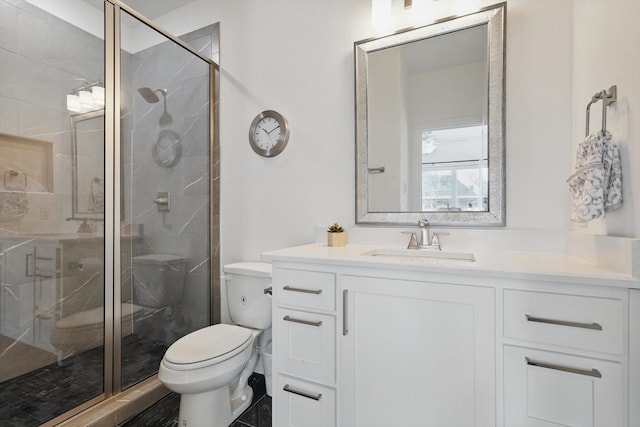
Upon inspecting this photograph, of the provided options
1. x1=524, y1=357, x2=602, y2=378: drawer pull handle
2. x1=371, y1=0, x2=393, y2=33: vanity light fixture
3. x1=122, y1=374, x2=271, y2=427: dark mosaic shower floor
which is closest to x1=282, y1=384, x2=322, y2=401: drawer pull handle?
x1=122, y1=374, x2=271, y2=427: dark mosaic shower floor

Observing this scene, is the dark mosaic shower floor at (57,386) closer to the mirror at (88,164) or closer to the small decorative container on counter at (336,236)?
the mirror at (88,164)

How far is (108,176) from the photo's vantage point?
1601mm

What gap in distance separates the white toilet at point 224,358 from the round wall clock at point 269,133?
2.49 feet

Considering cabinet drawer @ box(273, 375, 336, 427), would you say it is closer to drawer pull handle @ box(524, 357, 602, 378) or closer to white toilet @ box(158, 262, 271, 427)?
white toilet @ box(158, 262, 271, 427)

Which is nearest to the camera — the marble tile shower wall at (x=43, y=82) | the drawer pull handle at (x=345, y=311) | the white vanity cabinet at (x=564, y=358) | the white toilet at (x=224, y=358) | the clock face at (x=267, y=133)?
the white vanity cabinet at (x=564, y=358)

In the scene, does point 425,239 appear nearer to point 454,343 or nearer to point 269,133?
point 454,343

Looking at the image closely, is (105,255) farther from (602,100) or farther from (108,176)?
(602,100)

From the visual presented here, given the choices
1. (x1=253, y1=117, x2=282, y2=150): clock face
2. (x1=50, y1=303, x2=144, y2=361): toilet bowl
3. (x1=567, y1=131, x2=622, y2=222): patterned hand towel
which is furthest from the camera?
(x1=253, y1=117, x2=282, y2=150): clock face

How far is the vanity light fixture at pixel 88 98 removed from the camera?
1570 mm

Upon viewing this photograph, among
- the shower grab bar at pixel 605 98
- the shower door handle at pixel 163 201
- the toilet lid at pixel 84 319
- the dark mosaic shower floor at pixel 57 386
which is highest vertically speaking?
the shower grab bar at pixel 605 98

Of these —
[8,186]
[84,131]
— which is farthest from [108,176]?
[8,186]

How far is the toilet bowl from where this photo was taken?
1532mm

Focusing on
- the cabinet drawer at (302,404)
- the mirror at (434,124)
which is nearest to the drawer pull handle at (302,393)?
the cabinet drawer at (302,404)

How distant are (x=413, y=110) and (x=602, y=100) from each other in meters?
0.72
